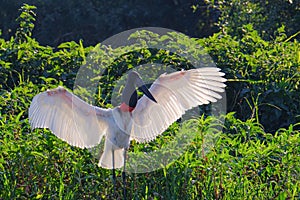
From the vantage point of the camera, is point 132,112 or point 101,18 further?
point 101,18

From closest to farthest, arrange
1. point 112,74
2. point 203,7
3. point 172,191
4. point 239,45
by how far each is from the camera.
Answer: point 172,191, point 112,74, point 239,45, point 203,7

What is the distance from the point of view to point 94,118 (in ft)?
17.0

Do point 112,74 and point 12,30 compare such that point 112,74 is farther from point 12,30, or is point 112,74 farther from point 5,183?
point 12,30

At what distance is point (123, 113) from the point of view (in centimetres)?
522

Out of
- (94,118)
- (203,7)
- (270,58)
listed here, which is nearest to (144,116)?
(94,118)

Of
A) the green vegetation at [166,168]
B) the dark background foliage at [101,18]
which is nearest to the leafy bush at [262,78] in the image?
the green vegetation at [166,168]

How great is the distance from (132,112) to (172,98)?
0.26 meters

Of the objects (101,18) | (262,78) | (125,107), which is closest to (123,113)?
(125,107)

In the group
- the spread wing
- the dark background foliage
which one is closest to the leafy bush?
the spread wing

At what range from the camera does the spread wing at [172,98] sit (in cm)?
522

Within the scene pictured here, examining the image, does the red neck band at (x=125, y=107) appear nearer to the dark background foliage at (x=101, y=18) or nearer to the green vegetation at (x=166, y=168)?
the green vegetation at (x=166, y=168)

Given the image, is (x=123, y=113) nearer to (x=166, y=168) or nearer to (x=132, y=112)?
(x=132, y=112)

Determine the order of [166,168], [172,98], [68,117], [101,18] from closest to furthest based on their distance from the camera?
[68,117] < [166,168] < [172,98] < [101,18]

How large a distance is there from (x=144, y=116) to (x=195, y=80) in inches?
16.3
